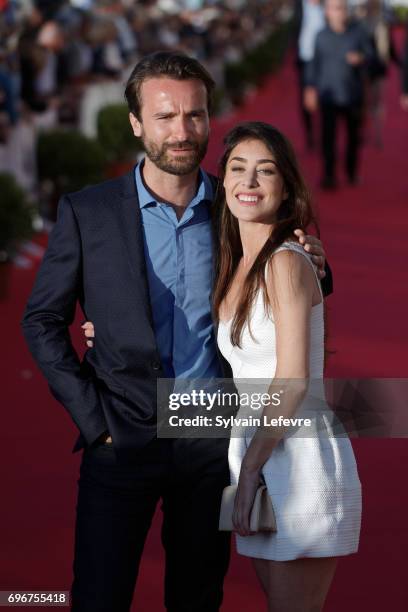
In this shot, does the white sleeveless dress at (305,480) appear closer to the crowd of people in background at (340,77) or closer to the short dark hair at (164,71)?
the short dark hair at (164,71)

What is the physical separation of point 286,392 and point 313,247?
1.30 ft

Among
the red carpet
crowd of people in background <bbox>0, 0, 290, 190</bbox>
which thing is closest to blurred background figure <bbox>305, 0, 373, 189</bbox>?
the red carpet

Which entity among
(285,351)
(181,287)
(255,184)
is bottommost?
(285,351)

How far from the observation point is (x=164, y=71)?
341cm

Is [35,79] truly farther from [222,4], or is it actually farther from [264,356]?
[222,4]

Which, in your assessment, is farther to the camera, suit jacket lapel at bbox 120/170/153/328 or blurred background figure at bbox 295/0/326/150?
blurred background figure at bbox 295/0/326/150

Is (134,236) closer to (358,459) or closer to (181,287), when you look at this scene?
(181,287)

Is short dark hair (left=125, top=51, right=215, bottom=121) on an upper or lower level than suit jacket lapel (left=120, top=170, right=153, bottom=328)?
upper

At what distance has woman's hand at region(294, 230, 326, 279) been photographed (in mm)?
3264

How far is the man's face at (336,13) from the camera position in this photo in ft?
42.2

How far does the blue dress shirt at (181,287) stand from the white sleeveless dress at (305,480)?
0.15 meters

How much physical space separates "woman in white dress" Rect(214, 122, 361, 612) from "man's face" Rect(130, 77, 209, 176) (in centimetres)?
14

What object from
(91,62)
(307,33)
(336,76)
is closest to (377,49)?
(336,76)

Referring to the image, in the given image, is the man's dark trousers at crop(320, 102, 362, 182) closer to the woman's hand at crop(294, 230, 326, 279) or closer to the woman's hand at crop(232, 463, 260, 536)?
the woman's hand at crop(294, 230, 326, 279)
